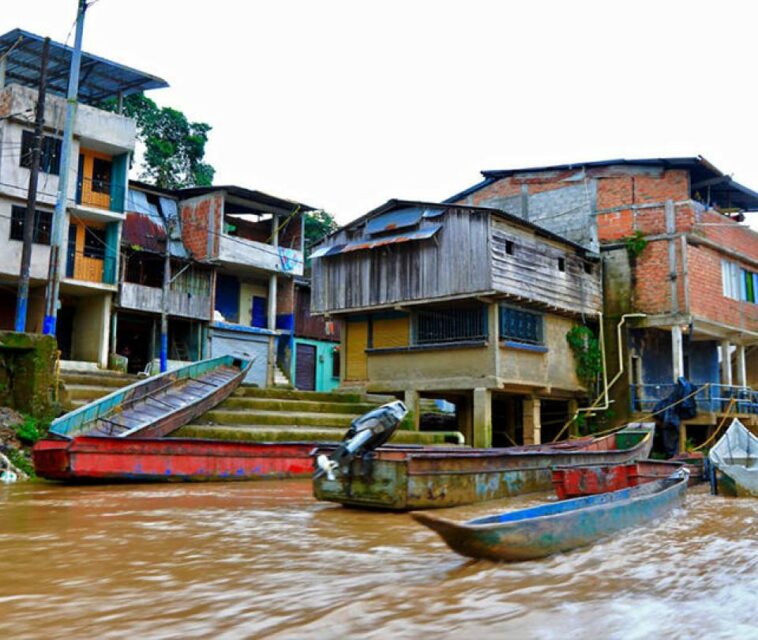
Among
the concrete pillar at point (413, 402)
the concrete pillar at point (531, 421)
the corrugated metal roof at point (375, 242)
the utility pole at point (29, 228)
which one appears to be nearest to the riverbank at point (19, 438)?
Result: the utility pole at point (29, 228)

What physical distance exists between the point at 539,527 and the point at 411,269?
1618 cm

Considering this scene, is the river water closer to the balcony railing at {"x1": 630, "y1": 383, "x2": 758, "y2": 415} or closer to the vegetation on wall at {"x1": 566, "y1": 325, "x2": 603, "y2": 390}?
the balcony railing at {"x1": 630, "y1": 383, "x2": 758, "y2": 415}

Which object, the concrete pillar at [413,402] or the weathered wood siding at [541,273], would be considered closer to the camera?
the weathered wood siding at [541,273]

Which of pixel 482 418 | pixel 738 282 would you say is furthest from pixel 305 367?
pixel 738 282

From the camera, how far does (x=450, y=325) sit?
21.4m

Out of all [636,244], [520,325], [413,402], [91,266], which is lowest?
[413,402]

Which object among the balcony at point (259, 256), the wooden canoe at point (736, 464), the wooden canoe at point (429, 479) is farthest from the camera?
the balcony at point (259, 256)

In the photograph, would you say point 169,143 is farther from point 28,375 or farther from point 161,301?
point 28,375

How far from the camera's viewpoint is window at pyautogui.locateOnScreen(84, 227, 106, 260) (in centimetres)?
2452

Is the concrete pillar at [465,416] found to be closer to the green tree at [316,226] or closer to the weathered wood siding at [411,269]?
the weathered wood siding at [411,269]

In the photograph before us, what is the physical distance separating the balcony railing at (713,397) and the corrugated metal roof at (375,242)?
8.30 metres

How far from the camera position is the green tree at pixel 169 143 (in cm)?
3319

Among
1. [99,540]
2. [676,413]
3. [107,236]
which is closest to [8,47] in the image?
[107,236]

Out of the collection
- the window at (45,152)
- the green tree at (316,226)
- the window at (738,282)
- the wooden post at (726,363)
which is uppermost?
the green tree at (316,226)
